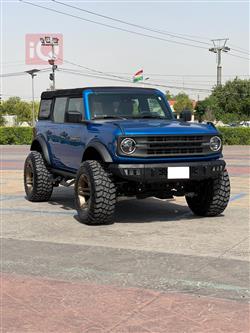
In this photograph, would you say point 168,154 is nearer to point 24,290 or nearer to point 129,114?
point 129,114

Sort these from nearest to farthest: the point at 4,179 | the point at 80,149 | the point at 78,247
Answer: the point at 78,247 < the point at 80,149 < the point at 4,179

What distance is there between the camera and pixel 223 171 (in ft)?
24.7

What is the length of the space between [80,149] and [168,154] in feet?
4.89

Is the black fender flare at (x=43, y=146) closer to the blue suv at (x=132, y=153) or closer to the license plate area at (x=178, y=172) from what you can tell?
the blue suv at (x=132, y=153)

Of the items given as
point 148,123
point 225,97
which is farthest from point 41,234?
point 225,97

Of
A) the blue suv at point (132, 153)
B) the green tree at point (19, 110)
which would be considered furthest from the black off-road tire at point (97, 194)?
the green tree at point (19, 110)

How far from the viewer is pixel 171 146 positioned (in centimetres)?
698

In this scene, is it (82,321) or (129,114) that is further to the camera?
(129,114)

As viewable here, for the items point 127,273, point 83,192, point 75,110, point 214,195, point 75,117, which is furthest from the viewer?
point 75,110

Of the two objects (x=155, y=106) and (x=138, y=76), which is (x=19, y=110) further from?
(x=155, y=106)

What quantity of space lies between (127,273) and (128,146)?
2.24 metres

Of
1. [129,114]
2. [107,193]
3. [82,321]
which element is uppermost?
[129,114]

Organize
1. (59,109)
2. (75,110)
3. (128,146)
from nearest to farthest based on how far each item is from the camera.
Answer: (128,146) < (75,110) < (59,109)

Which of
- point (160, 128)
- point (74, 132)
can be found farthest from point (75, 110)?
point (160, 128)
